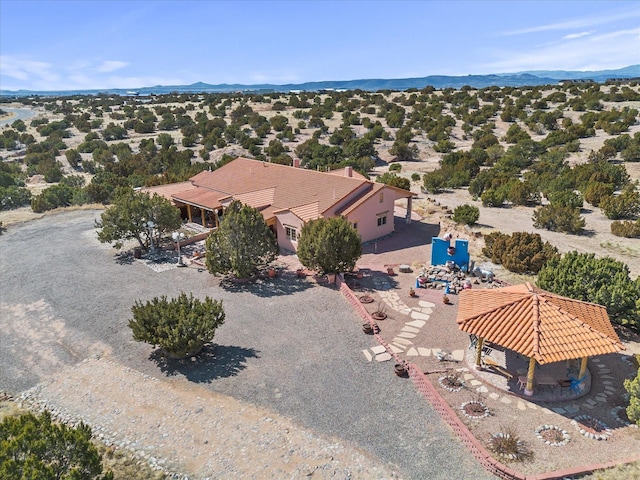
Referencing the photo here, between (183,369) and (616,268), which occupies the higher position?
(616,268)

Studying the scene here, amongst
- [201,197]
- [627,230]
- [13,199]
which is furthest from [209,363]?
[13,199]

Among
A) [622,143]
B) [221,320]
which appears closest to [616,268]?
[221,320]

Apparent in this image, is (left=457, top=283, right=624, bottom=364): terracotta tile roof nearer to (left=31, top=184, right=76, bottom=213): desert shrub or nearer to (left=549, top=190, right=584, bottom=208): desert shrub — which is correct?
(left=549, top=190, right=584, bottom=208): desert shrub

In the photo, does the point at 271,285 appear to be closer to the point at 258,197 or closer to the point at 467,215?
the point at 258,197

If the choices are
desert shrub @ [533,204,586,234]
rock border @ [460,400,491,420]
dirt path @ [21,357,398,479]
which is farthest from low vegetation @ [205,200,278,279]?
desert shrub @ [533,204,586,234]

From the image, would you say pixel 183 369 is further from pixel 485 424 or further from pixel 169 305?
pixel 485 424

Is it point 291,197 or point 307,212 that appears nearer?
point 307,212

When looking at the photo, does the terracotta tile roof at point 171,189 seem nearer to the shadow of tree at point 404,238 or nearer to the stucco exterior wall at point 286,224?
the stucco exterior wall at point 286,224
